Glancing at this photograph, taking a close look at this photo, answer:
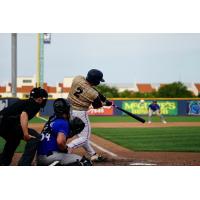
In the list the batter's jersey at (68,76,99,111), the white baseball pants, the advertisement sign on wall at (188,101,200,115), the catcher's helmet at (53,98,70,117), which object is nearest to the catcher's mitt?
the catcher's helmet at (53,98,70,117)

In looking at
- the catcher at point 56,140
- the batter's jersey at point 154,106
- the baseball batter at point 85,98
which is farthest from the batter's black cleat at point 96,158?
the batter's jersey at point 154,106

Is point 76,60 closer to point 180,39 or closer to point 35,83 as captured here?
point 35,83

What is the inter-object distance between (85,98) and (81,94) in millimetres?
80

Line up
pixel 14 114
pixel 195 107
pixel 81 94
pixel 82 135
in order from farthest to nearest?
1. pixel 195 107
2. pixel 81 94
3. pixel 82 135
4. pixel 14 114

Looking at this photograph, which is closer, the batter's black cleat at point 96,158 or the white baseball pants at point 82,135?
the white baseball pants at point 82,135

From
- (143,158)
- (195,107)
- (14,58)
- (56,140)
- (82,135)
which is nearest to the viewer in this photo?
(56,140)

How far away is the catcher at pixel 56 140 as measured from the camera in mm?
5227

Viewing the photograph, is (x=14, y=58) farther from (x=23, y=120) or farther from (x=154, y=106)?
(x=154, y=106)

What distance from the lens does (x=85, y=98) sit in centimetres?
643

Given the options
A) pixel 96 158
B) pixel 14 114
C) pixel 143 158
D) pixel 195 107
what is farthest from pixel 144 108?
pixel 14 114

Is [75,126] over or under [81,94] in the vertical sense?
under

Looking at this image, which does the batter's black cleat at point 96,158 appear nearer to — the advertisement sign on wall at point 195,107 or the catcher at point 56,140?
the catcher at point 56,140

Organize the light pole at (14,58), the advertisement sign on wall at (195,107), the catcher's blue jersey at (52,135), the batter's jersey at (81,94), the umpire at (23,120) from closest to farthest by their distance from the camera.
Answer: the catcher's blue jersey at (52,135), the umpire at (23,120), the batter's jersey at (81,94), the light pole at (14,58), the advertisement sign on wall at (195,107)
